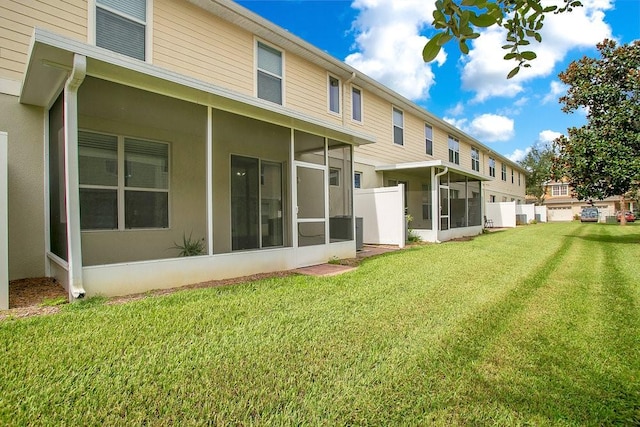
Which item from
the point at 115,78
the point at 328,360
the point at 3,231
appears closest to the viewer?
the point at 328,360

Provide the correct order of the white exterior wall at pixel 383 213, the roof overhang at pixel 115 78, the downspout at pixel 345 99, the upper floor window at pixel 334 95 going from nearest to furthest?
1. the roof overhang at pixel 115 78
2. the white exterior wall at pixel 383 213
3. the upper floor window at pixel 334 95
4. the downspout at pixel 345 99

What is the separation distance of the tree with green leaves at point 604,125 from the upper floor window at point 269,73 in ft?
33.9

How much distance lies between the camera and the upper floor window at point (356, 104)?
11.2m

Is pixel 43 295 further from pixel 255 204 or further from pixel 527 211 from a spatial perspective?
pixel 527 211

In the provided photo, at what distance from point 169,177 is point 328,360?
5.64 meters

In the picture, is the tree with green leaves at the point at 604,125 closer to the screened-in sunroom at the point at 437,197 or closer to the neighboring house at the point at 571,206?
the screened-in sunroom at the point at 437,197

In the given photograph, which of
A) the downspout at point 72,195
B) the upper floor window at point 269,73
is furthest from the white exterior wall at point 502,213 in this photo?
the downspout at point 72,195

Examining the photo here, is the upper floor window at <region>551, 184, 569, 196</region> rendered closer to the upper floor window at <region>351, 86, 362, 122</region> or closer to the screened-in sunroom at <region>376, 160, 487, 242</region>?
the screened-in sunroom at <region>376, 160, 487, 242</region>

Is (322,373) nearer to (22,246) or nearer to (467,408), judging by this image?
(467,408)

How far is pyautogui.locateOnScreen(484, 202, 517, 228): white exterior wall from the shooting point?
2169cm

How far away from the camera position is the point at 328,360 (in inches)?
102

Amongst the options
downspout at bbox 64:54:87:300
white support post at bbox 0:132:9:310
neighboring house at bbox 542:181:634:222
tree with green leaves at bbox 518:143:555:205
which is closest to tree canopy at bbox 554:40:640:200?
downspout at bbox 64:54:87:300

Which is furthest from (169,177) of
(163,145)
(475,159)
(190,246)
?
(475,159)

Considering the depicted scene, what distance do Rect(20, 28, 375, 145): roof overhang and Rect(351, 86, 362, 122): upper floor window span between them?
540 centimetres
